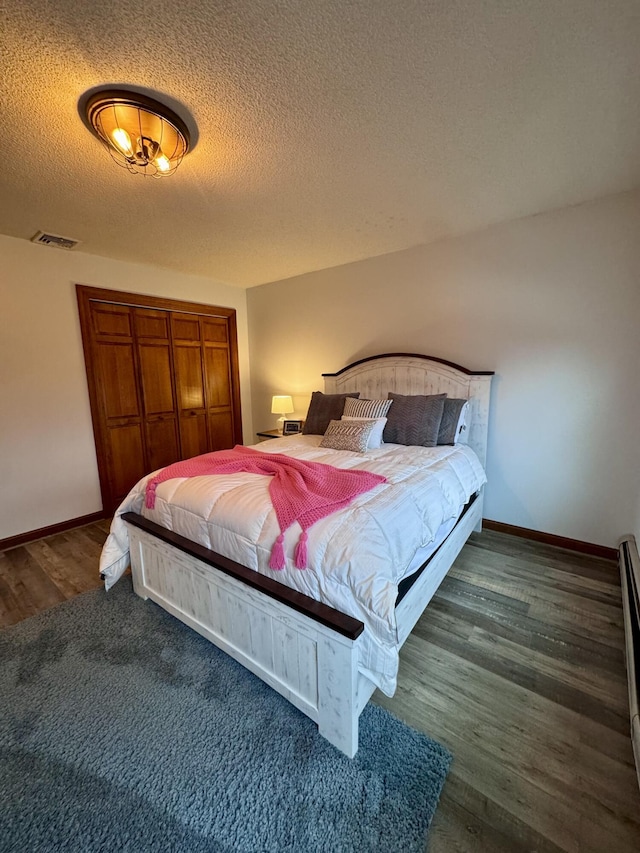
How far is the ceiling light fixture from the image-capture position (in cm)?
139

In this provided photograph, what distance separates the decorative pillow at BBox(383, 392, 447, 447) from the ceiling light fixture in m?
2.12

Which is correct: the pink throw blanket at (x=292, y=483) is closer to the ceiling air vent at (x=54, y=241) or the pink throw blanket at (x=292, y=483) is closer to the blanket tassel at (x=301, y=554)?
the blanket tassel at (x=301, y=554)

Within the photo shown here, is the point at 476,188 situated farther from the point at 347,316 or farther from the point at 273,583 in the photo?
the point at 273,583

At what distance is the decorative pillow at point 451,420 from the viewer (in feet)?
8.80

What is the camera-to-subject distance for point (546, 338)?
2.56 meters

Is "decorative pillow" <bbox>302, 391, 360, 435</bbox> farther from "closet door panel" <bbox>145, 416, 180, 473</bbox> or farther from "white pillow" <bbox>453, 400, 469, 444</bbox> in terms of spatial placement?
"closet door panel" <bbox>145, 416, 180, 473</bbox>

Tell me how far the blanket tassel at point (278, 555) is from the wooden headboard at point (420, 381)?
6.86 ft

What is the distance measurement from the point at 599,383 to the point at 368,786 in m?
2.62

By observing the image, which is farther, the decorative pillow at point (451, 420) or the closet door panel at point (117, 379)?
the closet door panel at point (117, 379)

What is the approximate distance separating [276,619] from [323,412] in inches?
82.1

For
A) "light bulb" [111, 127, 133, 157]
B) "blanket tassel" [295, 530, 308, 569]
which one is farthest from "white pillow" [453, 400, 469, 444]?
"light bulb" [111, 127, 133, 157]

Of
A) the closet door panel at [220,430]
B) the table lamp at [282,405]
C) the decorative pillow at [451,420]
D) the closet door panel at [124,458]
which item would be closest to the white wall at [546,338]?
the decorative pillow at [451,420]

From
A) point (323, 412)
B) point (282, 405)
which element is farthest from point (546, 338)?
point (282, 405)

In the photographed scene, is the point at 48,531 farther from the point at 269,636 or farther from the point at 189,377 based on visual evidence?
the point at 269,636
